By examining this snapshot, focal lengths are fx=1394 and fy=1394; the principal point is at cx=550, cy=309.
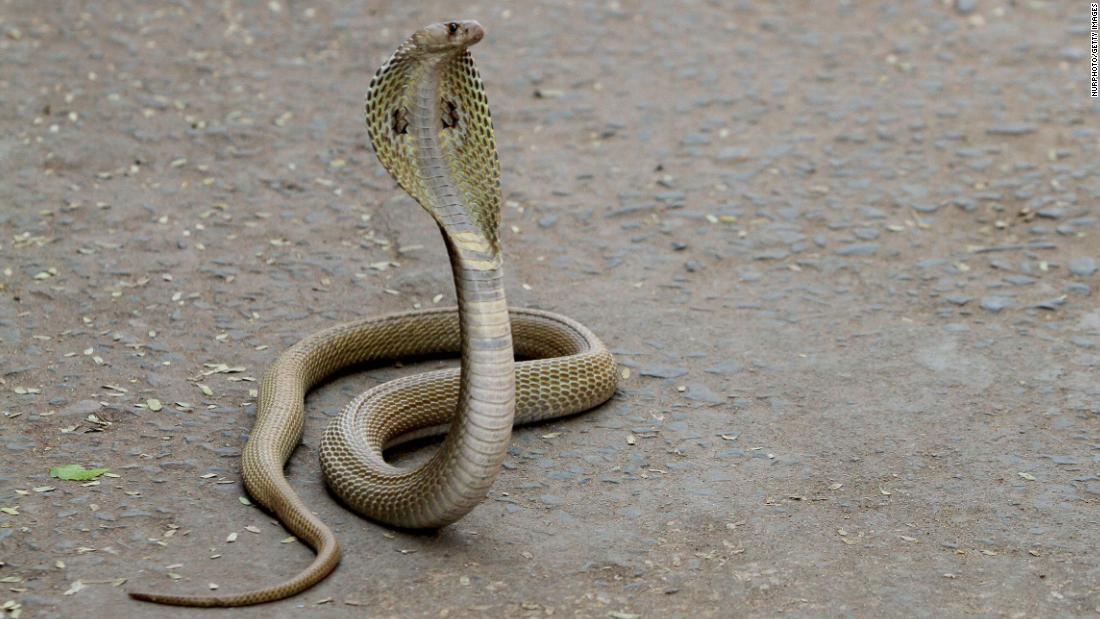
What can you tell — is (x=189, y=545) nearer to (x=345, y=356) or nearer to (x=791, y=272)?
(x=345, y=356)

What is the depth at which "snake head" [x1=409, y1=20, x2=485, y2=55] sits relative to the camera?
355cm

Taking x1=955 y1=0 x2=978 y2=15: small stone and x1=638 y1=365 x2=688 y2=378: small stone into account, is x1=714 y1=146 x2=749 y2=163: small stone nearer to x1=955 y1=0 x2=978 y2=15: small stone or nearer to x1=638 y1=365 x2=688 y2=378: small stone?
x1=638 y1=365 x2=688 y2=378: small stone

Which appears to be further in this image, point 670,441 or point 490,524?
point 670,441

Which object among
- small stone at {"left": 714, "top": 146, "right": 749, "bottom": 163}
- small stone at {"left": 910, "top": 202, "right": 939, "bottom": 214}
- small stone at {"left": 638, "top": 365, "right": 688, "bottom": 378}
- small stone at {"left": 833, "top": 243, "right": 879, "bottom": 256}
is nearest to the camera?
small stone at {"left": 638, "top": 365, "right": 688, "bottom": 378}

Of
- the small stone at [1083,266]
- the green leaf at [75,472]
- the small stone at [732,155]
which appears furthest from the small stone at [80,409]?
the small stone at [1083,266]

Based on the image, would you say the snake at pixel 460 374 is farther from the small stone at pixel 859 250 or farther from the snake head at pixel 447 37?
the small stone at pixel 859 250

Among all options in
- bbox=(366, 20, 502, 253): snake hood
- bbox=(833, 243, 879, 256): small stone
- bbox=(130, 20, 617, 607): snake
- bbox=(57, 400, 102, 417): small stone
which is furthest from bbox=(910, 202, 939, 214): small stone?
bbox=(57, 400, 102, 417): small stone

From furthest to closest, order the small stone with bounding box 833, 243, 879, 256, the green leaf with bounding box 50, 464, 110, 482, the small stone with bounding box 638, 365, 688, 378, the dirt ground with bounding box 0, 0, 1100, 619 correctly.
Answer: the small stone with bounding box 833, 243, 879, 256
the small stone with bounding box 638, 365, 688, 378
the green leaf with bounding box 50, 464, 110, 482
the dirt ground with bounding box 0, 0, 1100, 619

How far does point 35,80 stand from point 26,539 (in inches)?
192

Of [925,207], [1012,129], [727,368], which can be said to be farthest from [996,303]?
[1012,129]

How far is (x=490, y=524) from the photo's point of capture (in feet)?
14.0

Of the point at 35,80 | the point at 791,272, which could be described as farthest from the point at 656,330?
the point at 35,80

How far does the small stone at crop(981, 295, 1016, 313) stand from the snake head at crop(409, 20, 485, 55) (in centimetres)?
311

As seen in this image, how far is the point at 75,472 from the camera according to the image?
173 inches
